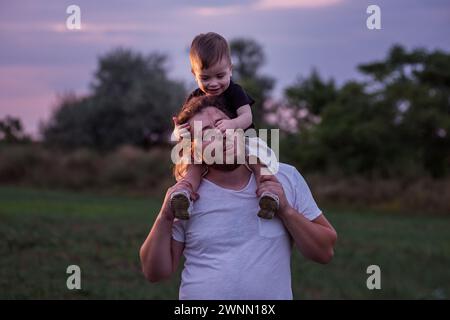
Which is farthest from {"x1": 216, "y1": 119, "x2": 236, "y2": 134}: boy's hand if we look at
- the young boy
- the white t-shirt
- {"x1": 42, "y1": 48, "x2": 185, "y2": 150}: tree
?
{"x1": 42, "y1": 48, "x2": 185, "y2": 150}: tree

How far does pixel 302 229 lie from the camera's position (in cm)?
305

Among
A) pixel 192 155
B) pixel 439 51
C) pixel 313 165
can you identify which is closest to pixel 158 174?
pixel 313 165

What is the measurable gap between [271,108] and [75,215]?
22.3m

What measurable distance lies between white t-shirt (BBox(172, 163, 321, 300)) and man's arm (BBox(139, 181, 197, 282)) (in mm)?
56

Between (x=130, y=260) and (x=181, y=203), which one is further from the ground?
(x=181, y=203)

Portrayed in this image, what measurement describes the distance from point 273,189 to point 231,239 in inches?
10.8

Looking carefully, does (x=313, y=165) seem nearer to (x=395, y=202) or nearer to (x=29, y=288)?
(x=395, y=202)

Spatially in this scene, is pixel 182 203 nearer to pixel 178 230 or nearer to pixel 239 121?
pixel 178 230

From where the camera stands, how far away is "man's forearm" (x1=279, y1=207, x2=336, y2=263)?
3043 millimetres

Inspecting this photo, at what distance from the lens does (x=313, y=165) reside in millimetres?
28375

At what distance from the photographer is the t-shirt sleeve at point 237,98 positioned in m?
3.71

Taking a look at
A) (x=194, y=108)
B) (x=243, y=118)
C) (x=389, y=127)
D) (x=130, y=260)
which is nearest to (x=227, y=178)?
(x=194, y=108)

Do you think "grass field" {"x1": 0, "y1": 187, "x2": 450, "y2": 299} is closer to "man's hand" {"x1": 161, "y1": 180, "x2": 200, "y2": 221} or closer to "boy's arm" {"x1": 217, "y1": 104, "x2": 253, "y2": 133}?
"boy's arm" {"x1": 217, "y1": 104, "x2": 253, "y2": 133}

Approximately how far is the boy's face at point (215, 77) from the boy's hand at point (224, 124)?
20.7 inches
